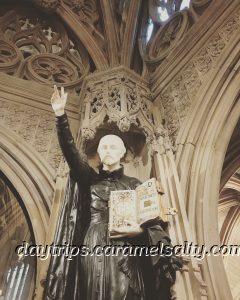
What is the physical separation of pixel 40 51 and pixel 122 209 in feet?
13.6

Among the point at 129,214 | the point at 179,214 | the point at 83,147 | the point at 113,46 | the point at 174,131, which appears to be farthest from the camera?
the point at 113,46

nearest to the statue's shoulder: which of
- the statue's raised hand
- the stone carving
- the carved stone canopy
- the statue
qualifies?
the statue

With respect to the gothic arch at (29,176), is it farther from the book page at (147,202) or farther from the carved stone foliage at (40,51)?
the carved stone foliage at (40,51)

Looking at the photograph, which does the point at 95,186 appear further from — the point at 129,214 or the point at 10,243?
the point at 10,243

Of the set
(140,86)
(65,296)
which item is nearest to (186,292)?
(65,296)

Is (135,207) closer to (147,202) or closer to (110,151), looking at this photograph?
(147,202)

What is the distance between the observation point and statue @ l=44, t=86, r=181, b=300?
212 cm

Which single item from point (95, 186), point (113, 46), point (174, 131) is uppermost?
point (113, 46)

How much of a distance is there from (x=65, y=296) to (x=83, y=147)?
1791 mm

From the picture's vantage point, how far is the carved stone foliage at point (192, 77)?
13.2 feet

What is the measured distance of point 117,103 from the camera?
4.15 metres

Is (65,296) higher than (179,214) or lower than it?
lower

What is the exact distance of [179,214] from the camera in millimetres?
2803

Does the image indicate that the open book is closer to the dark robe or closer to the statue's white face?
the dark robe
